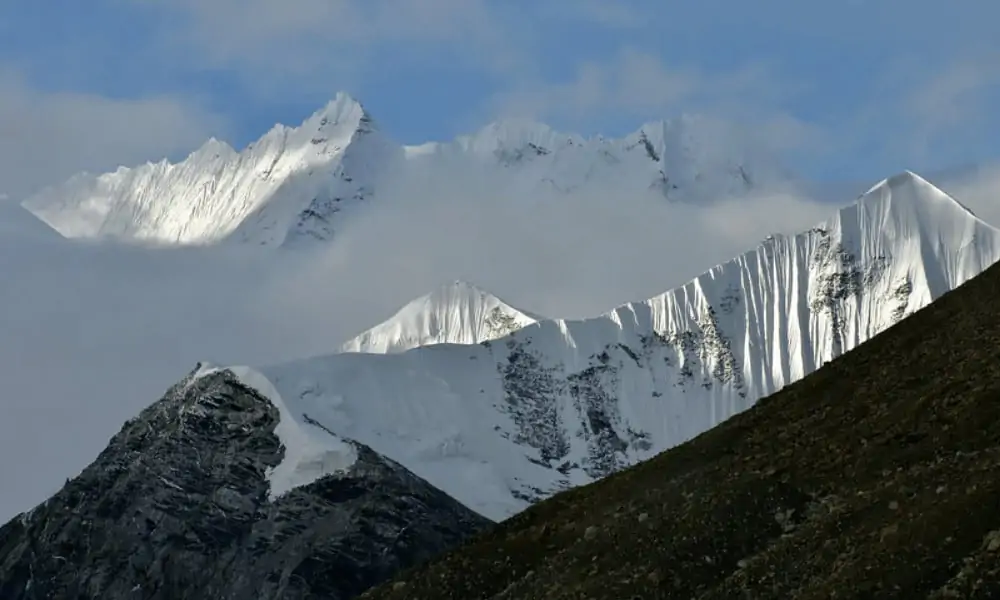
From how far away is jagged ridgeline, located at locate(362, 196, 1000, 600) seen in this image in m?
48.8

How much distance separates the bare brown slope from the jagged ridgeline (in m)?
0.09

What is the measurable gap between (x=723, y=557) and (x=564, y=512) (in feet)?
61.6

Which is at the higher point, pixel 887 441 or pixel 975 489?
pixel 887 441

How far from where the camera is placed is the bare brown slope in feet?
160

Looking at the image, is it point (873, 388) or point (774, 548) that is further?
Result: point (873, 388)

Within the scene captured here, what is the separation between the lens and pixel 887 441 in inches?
2426

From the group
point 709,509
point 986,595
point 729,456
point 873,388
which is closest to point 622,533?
point 709,509

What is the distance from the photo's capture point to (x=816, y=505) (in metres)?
59.3

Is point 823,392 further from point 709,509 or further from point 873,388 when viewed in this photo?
point 709,509

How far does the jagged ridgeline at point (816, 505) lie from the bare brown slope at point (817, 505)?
0.29 ft

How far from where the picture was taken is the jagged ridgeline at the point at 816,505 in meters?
48.8

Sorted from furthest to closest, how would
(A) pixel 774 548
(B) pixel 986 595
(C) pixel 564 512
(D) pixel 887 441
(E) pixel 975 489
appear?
(C) pixel 564 512 < (D) pixel 887 441 < (A) pixel 774 548 < (E) pixel 975 489 < (B) pixel 986 595

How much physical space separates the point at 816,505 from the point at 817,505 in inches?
2.7

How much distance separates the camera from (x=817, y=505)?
59.3 m
